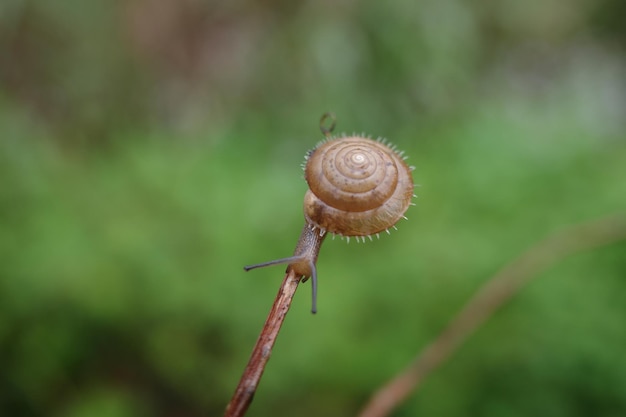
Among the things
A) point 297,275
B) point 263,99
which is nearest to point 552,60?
point 263,99

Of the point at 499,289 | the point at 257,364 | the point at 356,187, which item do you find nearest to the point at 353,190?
the point at 356,187

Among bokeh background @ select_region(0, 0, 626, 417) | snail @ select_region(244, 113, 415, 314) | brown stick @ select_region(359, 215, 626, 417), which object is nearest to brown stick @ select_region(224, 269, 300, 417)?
snail @ select_region(244, 113, 415, 314)

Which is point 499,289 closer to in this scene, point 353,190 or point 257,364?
point 353,190

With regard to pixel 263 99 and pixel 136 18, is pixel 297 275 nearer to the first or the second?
pixel 263 99

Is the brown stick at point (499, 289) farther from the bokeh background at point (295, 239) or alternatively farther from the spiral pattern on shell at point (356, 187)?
the spiral pattern on shell at point (356, 187)

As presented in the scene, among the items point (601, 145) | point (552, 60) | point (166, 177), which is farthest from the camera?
point (552, 60)

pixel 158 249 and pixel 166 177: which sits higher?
pixel 166 177
